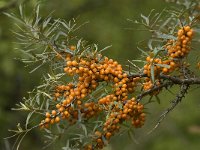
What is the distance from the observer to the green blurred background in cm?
529

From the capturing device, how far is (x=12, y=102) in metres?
5.46

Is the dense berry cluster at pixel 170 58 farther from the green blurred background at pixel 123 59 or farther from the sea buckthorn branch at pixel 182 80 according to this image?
the green blurred background at pixel 123 59

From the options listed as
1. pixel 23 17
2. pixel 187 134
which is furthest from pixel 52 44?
pixel 187 134

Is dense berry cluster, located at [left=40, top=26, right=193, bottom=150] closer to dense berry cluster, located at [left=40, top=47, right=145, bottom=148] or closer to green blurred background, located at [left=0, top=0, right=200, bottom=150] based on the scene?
dense berry cluster, located at [left=40, top=47, right=145, bottom=148]

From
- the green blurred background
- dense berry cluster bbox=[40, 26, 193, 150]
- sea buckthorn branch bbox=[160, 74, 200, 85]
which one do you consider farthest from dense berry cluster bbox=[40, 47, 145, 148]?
the green blurred background

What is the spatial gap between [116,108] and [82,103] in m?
0.12

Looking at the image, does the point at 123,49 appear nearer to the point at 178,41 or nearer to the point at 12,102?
the point at 12,102

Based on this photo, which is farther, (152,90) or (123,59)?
(123,59)

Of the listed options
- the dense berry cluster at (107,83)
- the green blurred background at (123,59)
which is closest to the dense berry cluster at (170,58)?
the dense berry cluster at (107,83)

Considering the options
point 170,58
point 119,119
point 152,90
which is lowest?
point 119,119

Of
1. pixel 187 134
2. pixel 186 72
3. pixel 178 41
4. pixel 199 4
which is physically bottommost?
pixel 187 134

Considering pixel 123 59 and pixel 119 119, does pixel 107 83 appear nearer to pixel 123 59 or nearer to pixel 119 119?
pixel 119 119

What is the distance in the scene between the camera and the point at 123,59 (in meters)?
5.22

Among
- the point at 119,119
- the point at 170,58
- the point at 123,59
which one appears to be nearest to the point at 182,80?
the point at 170,58
